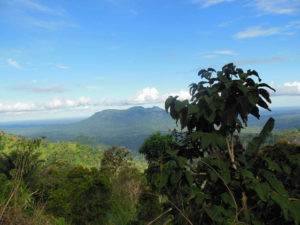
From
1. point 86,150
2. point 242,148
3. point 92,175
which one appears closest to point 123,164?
point 92,175

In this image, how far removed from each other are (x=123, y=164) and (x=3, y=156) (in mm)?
24359

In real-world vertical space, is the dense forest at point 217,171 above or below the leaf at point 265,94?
below

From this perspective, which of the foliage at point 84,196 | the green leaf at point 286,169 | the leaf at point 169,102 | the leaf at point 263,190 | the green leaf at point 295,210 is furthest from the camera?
the foliage at point 84,196

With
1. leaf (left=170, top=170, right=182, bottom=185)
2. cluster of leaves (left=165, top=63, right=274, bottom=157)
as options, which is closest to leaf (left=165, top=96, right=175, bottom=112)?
cluster of leaves (left=165, top=63, right=274, bottom=157)

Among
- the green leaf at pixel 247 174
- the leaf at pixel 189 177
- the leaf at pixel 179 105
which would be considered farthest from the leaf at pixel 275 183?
the leaf at pixel 179 105

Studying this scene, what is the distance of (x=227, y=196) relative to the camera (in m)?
1.94

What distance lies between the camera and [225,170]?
194 cm

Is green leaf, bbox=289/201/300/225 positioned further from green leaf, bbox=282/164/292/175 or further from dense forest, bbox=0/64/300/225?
green leaf, bbox=282/164/292/175

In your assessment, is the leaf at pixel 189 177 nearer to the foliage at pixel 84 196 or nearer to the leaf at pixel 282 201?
the leaf at pixel 282 201

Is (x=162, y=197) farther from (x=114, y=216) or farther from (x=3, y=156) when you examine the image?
(x=3, y=156)

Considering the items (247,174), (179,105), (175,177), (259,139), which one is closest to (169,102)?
(179,105)

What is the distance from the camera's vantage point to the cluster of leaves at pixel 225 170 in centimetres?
187

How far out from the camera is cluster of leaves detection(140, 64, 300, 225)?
73.6 inches

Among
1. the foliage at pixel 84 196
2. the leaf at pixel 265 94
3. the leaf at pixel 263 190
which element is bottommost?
the foliage at pixel 84 196
